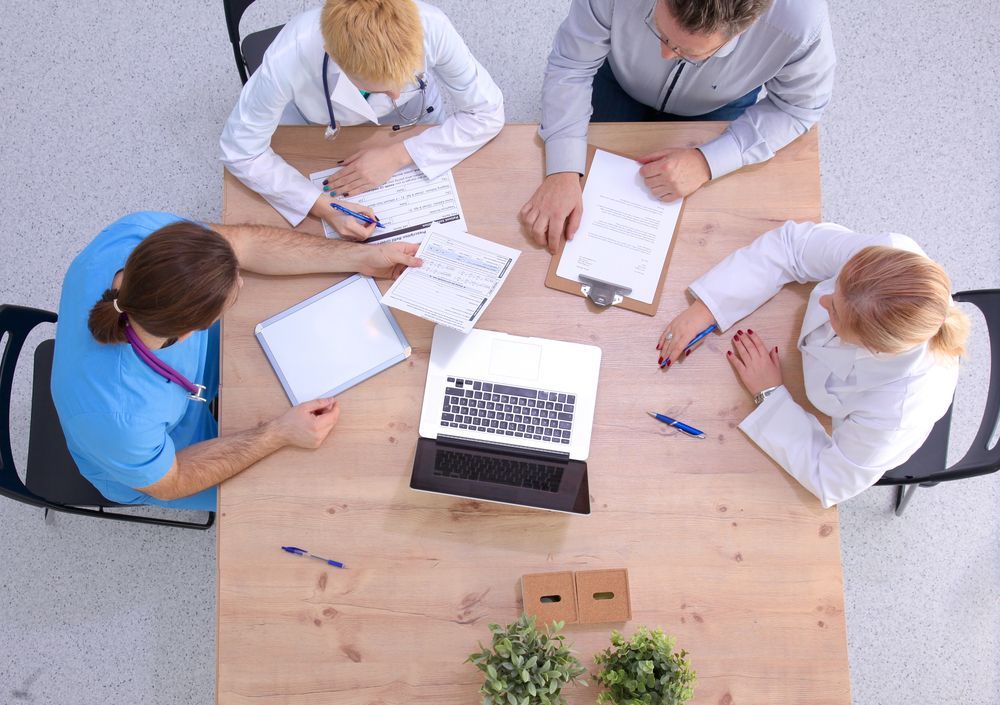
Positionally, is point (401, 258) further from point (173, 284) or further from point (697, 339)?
point (697, 339)

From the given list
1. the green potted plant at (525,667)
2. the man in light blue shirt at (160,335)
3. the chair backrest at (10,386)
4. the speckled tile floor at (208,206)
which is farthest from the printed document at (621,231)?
the chair backrest at (10,386)

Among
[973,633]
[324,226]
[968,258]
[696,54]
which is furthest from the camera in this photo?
[968,258]

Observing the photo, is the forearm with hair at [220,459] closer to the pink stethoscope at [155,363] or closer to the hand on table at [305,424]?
the hand on table at [305,424]

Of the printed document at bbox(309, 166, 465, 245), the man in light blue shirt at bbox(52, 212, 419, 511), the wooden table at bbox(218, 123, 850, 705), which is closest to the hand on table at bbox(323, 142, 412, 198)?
the printed document at bbox(309, 166, 465, 245)

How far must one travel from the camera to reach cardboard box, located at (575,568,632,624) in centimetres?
131

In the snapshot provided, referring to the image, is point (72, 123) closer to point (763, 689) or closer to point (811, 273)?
point (811, 273)

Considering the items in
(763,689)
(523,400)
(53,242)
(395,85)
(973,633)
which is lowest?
(973,633)

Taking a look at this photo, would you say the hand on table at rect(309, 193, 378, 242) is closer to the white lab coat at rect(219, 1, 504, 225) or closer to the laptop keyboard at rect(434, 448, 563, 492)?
the white lab coat at rect(219, 1, 504, 225)

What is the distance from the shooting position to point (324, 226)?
59.4 inches

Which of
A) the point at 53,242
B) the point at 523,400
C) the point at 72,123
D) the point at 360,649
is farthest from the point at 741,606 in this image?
the point at 72,123

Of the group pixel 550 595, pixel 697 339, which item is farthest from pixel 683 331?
pixel 550 595

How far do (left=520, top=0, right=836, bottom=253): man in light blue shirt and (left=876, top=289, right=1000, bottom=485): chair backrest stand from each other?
1.83ft

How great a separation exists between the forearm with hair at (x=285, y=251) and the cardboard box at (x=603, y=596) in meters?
0.77

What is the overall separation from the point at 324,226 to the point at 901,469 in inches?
54.4
